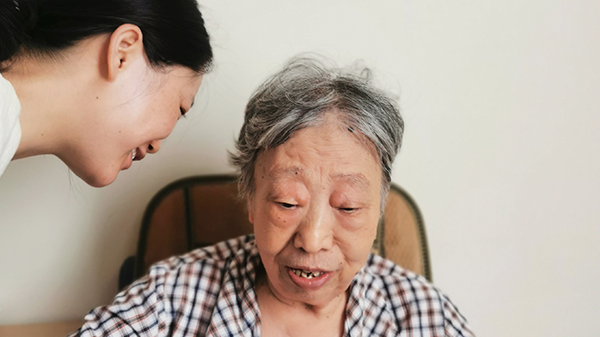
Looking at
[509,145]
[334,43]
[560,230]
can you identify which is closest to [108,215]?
[334,43]

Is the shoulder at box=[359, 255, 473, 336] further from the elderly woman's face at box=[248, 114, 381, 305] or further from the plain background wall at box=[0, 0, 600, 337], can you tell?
the plain background wall at box=[0, 0, 600, 337]

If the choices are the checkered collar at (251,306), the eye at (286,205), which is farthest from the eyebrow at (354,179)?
the checkered collar at (251,306)

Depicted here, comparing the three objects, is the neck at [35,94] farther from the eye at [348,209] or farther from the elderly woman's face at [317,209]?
the eye at [348,209]

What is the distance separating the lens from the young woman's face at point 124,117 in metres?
1.20

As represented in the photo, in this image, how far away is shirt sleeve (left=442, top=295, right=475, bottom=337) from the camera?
143 cm

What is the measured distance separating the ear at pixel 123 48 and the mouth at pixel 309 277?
2.11 feet

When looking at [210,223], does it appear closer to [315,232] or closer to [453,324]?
[315,232]

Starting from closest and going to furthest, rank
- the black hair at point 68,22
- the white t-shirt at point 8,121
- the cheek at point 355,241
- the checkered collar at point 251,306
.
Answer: the white t-shirt at point 8,121, the black hair at point 68,22, the cheek at point 355,241, the checkered collar at point 251,306

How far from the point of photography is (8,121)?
3.39 ft

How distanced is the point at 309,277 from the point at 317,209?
7.2 inches

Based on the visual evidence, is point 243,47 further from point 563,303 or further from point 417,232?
point 563,303

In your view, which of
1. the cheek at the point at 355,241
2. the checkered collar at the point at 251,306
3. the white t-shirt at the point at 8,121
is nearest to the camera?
the white t-shirt at the point at 8,121

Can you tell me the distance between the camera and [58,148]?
1.25 metres

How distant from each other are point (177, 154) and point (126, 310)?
710 mm
